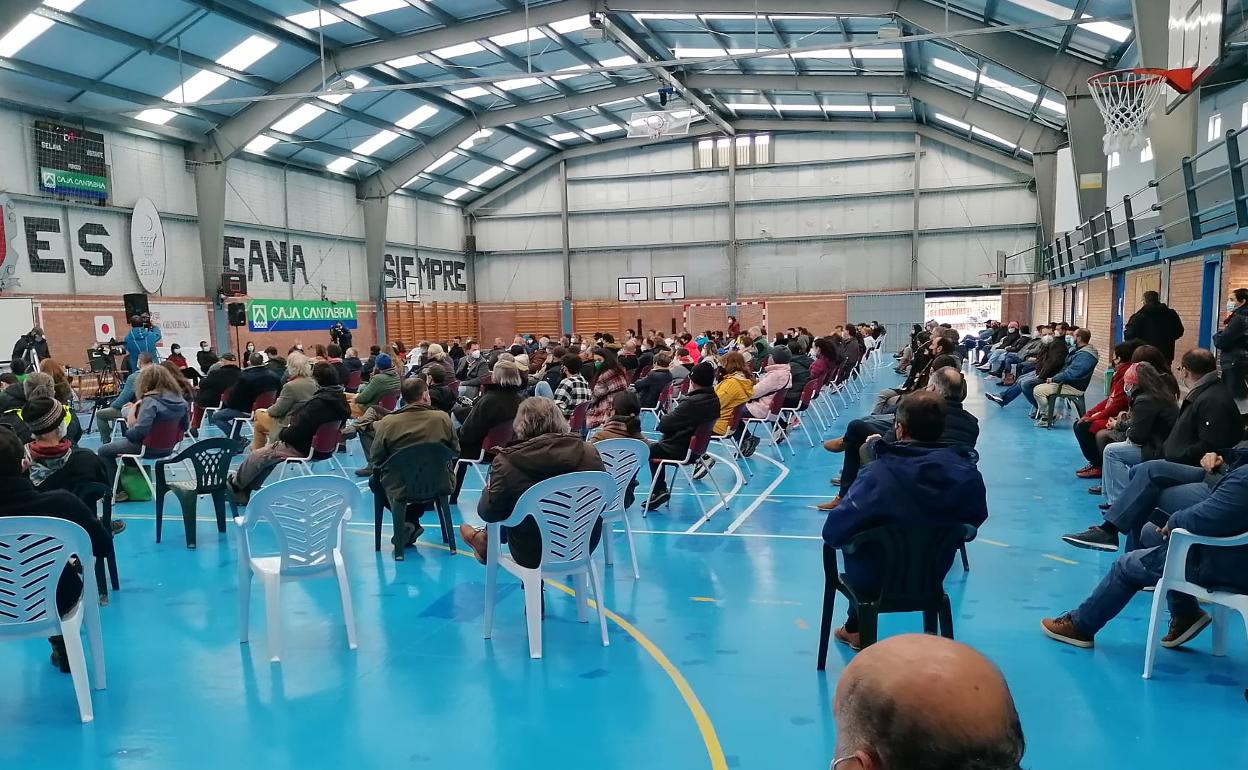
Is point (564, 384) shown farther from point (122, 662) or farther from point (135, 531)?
point (122, 662)

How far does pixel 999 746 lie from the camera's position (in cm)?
79

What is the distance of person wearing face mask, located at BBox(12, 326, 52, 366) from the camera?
1284 centimetres

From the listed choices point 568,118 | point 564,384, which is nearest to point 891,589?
point 564,384

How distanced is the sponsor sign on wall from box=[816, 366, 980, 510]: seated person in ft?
54.7

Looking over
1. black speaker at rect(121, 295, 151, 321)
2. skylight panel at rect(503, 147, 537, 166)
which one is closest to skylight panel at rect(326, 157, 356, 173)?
skylight panel at rect(503, 147, 537, 166)

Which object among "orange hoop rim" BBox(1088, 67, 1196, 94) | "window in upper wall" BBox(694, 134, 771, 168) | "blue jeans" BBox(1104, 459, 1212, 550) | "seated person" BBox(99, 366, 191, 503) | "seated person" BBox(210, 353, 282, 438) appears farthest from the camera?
"window in upper wall" BBox(694, 134, 771, 168)

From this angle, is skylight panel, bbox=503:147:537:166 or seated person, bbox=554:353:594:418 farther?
skylight panel, bbox=503:147:537:166

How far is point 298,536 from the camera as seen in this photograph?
3764mm

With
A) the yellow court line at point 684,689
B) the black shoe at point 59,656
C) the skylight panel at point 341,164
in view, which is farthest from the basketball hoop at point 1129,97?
the skylight panel at point 341,164

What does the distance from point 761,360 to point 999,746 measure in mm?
12895

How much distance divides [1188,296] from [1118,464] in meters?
5.50

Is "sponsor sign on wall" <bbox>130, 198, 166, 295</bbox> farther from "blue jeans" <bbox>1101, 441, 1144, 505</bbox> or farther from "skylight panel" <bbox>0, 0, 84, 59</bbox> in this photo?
"blue jeans" <bbox>1101, 441, 1144, 505</bbox>

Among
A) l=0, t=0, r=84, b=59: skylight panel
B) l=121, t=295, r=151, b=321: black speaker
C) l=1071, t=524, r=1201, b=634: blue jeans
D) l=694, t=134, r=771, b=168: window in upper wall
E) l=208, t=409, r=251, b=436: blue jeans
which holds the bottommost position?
l=1071, t=524, r=1201, b=634: blue jeans

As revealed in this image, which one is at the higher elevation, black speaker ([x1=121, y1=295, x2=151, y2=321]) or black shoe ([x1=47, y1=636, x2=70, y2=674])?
black speaker ([x1=121, y1=295, x2=151, y2=321])
